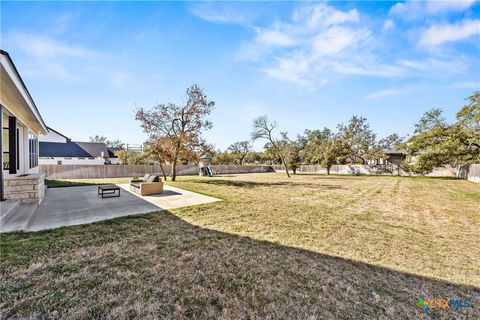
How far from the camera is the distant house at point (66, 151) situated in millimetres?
27688

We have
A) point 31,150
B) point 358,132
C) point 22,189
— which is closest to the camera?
point 22,189

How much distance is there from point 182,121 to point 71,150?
1003 inches

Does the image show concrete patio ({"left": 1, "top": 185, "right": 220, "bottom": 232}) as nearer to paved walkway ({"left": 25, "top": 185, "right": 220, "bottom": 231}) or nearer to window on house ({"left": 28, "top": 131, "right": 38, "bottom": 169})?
paved walkway ({"left": 25, "top": 185, "right": 220, "bottom": 231})

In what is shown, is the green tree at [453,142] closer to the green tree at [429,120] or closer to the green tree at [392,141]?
the green tree at [429,120]

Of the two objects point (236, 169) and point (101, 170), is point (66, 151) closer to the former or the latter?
point (101, 170)

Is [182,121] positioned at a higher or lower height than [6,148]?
higher

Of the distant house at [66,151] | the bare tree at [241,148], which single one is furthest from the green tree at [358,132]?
the distant house at [66,151]

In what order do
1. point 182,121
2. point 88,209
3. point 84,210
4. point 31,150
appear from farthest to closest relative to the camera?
point 182,121 < point 31,150 < point 88,209 < point 84,210

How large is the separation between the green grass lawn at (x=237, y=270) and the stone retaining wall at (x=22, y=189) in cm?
281

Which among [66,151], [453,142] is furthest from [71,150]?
[453,142]

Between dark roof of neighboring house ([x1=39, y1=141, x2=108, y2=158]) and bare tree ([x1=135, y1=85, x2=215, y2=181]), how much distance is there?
22.3m

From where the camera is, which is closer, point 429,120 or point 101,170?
point 101,170

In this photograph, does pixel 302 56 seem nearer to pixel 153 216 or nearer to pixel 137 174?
pixel 153 216

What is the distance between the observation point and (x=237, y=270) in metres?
2.86
